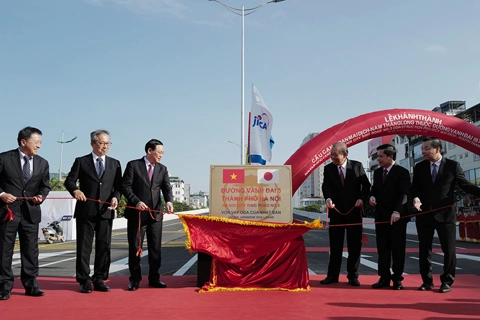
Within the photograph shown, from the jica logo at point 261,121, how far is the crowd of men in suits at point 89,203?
682 centimetres

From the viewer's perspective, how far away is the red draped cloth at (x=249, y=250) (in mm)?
5762

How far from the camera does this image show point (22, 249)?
5.41 m

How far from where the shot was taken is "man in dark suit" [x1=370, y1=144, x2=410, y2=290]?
5898 millimetres

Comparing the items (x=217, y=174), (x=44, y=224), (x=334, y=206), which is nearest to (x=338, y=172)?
(x=334, y=206)

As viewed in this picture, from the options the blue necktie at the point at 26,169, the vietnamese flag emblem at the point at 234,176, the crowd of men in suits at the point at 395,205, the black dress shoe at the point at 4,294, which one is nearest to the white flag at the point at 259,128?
the crowd of men in suits at the point at 395,205

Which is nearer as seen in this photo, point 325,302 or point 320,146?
point 325,302

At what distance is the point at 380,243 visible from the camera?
20.1 feet

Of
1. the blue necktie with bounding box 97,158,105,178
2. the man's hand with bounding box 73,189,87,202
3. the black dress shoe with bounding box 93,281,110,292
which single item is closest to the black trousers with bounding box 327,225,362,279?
the black dress shoe with bounding box 93,281,110,292

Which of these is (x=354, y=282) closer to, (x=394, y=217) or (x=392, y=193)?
(x=394, y=217)

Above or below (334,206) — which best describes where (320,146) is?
above

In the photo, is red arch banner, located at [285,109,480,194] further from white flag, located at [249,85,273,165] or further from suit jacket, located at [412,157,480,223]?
suit jacket, located at [412,157,480,223]

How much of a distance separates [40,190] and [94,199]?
697 mm

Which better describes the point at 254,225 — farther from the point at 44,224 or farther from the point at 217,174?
the point at 44,224

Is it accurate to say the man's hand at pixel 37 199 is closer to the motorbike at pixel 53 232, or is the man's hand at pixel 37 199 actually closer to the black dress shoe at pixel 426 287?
the black dress shoe at pixel 426 287
